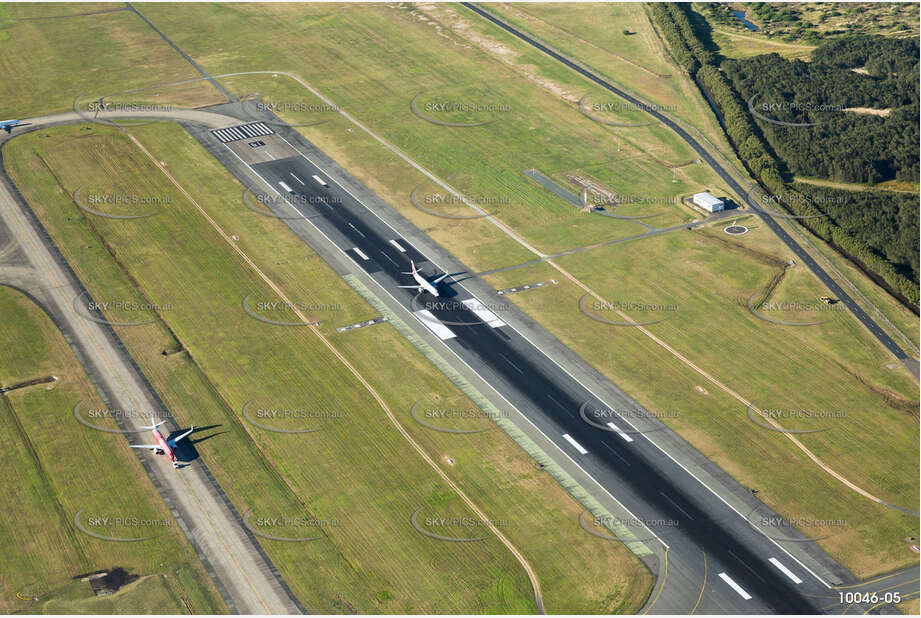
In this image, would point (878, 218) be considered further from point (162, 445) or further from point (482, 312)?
point (162, 445)

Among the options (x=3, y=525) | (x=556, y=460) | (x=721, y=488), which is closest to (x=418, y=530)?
(x=556, y=460)

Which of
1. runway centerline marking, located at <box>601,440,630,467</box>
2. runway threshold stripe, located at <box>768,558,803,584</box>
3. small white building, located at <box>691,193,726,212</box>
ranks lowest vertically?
runway threshold stripe, located at <box>768,558,803,584</box>

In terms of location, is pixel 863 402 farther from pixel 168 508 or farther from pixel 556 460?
pixel 168 508

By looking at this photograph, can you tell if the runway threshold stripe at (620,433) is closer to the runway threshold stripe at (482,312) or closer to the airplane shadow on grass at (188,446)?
the runway threshold stripe at (482,312)

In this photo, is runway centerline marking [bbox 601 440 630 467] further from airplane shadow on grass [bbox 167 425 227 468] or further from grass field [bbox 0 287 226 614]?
grass field [bbox 0 287 226 614]

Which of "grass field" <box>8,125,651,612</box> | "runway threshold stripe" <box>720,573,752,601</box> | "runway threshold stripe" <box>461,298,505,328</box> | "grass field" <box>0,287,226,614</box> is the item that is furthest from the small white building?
"grass field" <box>0,287,226,614</box>

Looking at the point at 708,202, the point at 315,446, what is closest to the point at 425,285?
the point at 315,446
